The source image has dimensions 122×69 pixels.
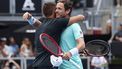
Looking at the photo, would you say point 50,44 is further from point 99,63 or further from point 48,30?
point 99,63

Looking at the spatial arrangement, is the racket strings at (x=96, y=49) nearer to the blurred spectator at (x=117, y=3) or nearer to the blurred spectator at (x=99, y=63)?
the blurred spectator at (x=99, y=63)

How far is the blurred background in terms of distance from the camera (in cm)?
1074

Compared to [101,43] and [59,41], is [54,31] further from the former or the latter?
[101,43]

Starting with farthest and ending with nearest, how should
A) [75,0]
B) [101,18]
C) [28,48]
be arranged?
1. [75,0]
2. [101,18]
3. [28,48]

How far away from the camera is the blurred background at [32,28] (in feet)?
35.2

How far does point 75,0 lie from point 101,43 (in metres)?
16.6

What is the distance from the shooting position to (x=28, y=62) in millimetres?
12789

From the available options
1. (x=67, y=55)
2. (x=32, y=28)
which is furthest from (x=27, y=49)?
(x=67, y=55)

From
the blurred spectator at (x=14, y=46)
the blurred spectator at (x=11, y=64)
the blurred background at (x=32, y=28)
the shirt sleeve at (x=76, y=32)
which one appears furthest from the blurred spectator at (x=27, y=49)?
the shirt sleeve at (x=76, y=32)

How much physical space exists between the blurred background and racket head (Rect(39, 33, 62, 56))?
345 cm

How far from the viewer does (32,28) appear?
12.9 meters

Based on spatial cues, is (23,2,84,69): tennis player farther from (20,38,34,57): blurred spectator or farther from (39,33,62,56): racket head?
(20,38,34,57): blurred spectator

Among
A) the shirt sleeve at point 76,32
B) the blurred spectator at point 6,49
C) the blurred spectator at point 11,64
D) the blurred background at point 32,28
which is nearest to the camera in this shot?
the shirt sleeve at point 76,32

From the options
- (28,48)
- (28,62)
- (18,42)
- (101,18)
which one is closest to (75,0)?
(101,18)
